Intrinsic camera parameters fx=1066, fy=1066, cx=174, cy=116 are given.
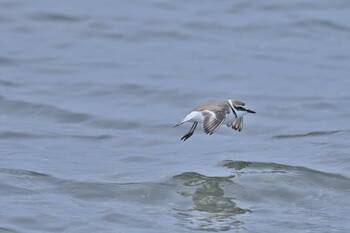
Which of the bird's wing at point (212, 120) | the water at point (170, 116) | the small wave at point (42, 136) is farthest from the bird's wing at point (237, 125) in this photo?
the small wave at point (42, 136)

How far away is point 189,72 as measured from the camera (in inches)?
696

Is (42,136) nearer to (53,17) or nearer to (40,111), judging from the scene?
(40,111)

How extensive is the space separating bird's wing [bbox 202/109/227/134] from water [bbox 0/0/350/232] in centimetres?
64

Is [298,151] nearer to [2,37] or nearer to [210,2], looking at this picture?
[2,37]

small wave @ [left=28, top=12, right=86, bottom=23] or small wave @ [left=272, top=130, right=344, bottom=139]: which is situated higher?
small wave @ [left=28, top=12, right=86, bottom=23]

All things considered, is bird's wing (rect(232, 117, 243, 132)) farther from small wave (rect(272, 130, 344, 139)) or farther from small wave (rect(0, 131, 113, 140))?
small wave (rect(0, 131, 113, 140))

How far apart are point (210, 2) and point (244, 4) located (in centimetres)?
73

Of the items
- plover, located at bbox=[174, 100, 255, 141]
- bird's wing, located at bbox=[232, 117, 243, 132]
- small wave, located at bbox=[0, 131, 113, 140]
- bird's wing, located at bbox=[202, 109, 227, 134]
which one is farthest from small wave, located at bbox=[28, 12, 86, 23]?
bird's wing, located at bbox=[202, 109, 227, 134]

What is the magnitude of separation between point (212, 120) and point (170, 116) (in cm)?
386

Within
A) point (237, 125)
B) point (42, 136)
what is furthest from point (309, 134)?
point (42, 136)

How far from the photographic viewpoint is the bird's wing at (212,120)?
11.3 m

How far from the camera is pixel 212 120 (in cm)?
1150

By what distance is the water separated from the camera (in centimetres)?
1066

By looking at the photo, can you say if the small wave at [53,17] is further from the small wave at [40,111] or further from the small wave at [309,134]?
the small wave at [309,134]
